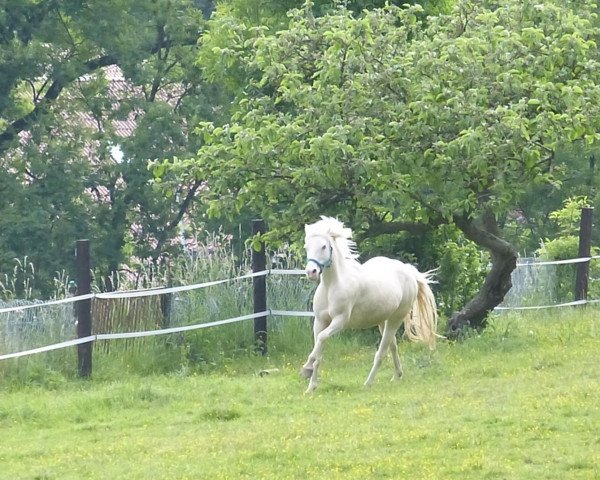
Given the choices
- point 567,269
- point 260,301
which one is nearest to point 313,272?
point 260,301

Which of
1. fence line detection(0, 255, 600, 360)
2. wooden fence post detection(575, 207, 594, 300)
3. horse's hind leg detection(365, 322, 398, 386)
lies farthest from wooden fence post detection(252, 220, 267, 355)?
wooden fence post detection(575, 207, 594, 300)

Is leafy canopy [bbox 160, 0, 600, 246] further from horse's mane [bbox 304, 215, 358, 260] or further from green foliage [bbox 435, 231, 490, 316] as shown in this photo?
green foliage [bbox 435, 231, 490, 316]

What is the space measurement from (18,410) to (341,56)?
→ 526cm

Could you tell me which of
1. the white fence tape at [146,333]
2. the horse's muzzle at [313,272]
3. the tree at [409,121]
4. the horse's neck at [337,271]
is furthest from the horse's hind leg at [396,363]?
the white fence tape at [146,333]

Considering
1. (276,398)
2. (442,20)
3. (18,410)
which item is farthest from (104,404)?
(442,20)

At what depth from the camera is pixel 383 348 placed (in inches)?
478

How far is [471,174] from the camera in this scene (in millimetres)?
13641

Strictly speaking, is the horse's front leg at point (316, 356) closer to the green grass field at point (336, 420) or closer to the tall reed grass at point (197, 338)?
the green grass field at point (336, 420)

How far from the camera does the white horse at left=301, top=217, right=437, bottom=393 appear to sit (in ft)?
37.5

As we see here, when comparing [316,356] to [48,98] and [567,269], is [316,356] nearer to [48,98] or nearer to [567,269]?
[567,269]

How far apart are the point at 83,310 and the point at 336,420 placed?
15.5 ft

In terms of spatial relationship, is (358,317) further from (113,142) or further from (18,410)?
(113,142)

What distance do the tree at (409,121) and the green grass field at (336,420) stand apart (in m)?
1.78

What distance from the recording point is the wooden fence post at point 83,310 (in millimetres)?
13625
